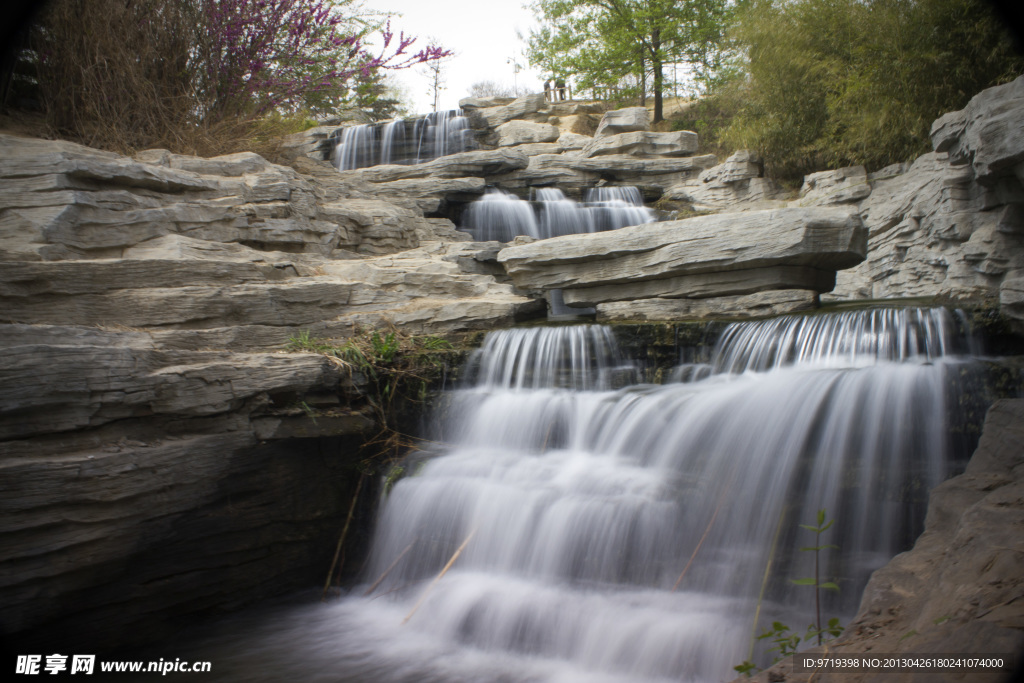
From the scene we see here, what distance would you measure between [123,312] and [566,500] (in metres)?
3.96

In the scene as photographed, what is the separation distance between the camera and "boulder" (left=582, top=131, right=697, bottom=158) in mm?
14170

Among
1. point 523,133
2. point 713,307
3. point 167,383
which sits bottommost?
point 167,383

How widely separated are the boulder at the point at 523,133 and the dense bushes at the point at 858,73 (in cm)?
497

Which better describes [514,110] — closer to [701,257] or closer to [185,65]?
[185,65]

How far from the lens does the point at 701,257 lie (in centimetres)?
599

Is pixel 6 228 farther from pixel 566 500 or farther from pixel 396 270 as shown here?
pixel 566 500

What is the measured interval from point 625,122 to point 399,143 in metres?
5.95

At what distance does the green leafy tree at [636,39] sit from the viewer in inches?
784

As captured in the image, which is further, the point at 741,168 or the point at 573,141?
the point at 573,141

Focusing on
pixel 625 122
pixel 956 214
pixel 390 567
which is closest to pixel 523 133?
pixel 625 122

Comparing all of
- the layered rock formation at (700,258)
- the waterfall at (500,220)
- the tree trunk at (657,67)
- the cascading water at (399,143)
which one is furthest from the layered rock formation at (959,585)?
the tree trunk at (657,67)

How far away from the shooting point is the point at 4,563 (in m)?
3.35

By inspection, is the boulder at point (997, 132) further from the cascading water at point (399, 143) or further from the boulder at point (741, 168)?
the cascading water at point (399, 143)

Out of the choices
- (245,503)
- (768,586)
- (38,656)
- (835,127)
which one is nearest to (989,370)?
(768,586)
